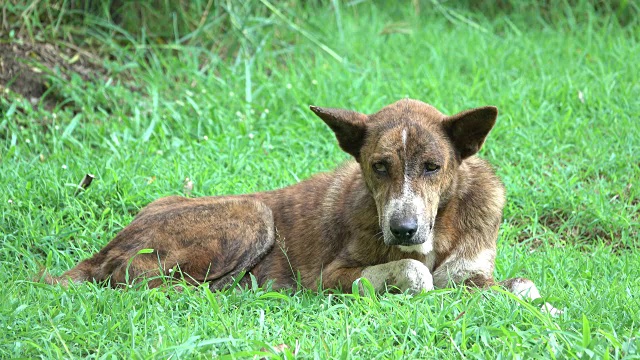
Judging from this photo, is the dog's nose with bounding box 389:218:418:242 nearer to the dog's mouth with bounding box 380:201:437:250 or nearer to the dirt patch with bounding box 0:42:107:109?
the dog's mouth with bounding box 380:201:437:250

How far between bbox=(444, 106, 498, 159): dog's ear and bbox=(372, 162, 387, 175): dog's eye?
1.57ft

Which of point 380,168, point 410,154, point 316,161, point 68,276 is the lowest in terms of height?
point 316,161

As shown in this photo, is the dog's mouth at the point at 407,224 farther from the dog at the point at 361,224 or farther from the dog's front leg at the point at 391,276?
the dog's front leg at the point at 391,276

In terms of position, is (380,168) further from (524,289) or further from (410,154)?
(524,289)

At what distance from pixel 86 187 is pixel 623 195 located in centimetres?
437

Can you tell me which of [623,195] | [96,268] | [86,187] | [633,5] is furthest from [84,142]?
[633,5]

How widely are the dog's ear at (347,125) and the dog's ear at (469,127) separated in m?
0.56

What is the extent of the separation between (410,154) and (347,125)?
545 millimetres

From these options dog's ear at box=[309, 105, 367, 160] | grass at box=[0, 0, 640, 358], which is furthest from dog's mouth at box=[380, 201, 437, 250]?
dog's ear at box=[309, 105, 367, 160]

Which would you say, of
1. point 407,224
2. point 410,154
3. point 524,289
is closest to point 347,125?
point 410,154

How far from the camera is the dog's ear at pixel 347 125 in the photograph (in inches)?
222

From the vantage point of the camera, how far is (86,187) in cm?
715

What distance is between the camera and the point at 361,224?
229 inches

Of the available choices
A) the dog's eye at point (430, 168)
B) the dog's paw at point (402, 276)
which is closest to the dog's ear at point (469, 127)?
the dog's eye at point (430, 168)
